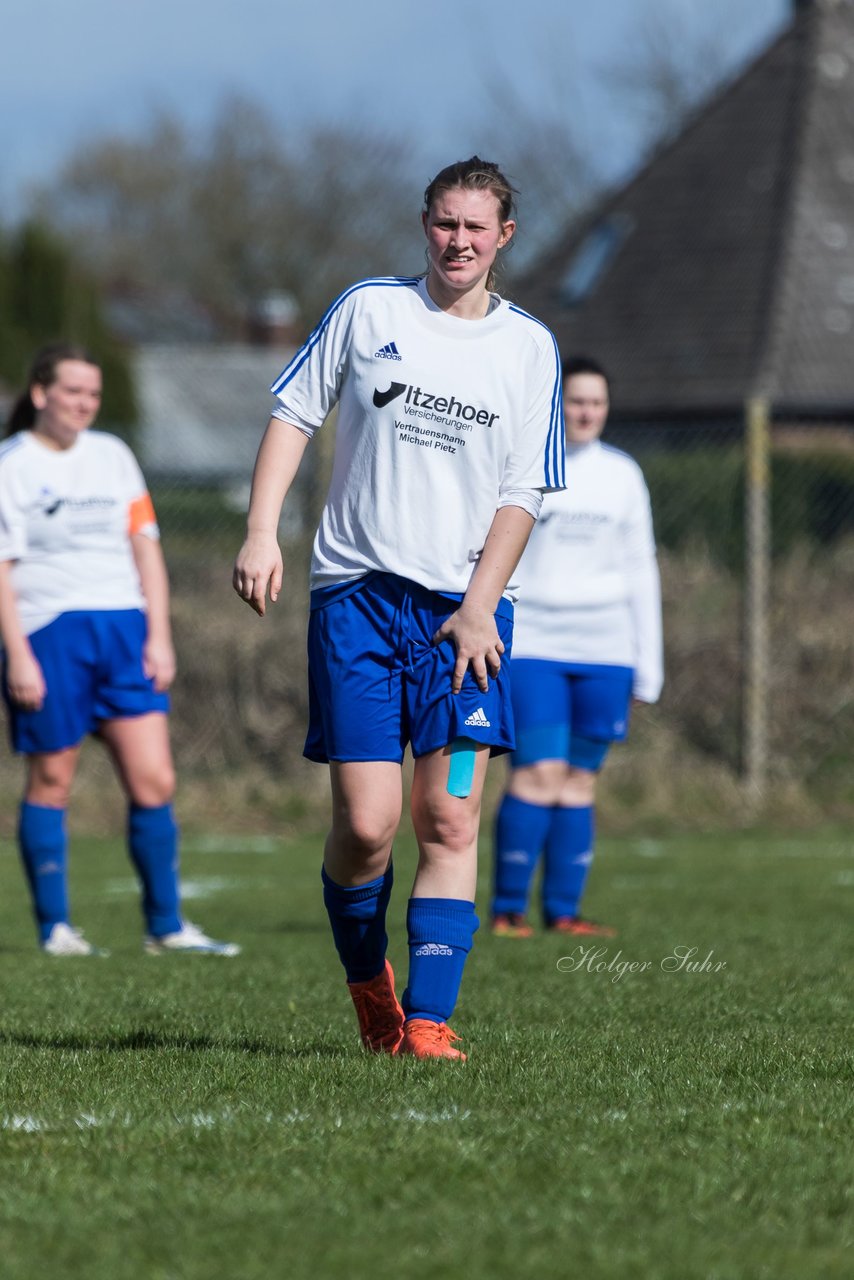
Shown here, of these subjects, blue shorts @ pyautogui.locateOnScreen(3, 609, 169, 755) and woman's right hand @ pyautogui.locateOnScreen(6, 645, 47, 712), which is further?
blue shorts @ pyautogui.locateOnScreen(3, 609, 169, 755)

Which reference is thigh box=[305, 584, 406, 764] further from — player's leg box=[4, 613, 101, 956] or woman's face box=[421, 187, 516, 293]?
player's leg box=[4, 613, 101, 956]

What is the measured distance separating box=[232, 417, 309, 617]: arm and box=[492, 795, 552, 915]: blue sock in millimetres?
3700

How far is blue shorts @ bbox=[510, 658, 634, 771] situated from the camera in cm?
788

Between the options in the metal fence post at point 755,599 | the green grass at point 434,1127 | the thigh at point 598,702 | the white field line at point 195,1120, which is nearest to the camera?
the green grass at point 434,1127

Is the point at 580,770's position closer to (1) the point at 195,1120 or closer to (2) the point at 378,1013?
(2) the point at 378,1013

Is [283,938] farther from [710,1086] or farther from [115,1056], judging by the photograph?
[710,1086]

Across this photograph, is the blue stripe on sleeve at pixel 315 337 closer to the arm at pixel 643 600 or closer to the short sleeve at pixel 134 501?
the short sleeve at pixel 134 501

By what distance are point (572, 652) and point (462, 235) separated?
3.71 m

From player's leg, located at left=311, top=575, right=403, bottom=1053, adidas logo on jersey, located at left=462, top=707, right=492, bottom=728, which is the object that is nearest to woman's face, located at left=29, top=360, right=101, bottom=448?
player's leg, located at left=311, top=575, right=403, bottom=1053

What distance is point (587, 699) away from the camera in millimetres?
8008

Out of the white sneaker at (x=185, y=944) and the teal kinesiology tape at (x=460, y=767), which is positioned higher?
the teal kinesiology tape at (x=460, y=767)

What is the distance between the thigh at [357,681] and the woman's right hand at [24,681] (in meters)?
2.72

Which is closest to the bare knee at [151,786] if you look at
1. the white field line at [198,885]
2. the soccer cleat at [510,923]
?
the soccer cleat at [510,923]

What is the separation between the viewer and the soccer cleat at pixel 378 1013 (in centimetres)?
455
